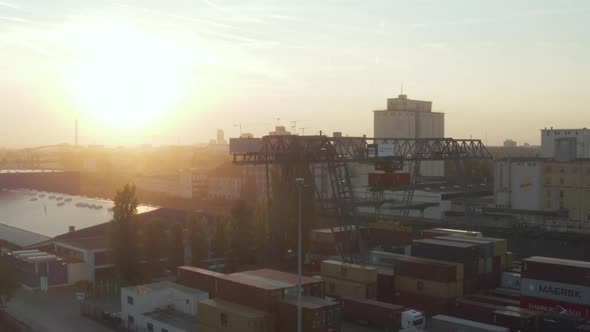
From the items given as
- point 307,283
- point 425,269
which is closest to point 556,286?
point 425,269

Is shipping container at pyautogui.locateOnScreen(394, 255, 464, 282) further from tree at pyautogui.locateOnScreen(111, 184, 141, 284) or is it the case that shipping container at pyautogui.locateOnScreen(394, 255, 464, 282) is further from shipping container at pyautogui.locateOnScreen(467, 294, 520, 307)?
tree at pyautogui.locateOnScreen(111, 184, 141, 284)

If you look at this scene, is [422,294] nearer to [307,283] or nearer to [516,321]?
[516,321]

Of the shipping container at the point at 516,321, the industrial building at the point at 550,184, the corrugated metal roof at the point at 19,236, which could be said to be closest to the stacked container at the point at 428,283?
the shipping container at the point at 516,321

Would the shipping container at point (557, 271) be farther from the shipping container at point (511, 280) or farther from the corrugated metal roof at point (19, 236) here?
the corrugated metal roof at point (19, 236)

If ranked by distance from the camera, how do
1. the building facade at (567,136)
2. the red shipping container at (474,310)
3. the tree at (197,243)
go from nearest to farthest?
1. the red shipping container at (474,310)
2. the tree at (197,243)
3. the building facade at (567,136)

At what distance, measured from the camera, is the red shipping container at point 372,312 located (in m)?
14.4

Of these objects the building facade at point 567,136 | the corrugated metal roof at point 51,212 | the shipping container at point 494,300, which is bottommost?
the shipping container at point 494,300

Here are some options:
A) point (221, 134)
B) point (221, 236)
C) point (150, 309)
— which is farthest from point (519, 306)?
point (221, 134)

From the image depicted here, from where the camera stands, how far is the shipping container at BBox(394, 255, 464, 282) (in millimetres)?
15695

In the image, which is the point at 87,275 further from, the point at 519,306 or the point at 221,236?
the point at 519,306

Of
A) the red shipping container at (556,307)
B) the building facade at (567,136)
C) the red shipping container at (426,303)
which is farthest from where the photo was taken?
the building facade at (567,136)

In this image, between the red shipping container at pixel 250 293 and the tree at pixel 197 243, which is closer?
the red shipping container at pixel 250 293

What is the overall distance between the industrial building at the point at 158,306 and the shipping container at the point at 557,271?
333 inches

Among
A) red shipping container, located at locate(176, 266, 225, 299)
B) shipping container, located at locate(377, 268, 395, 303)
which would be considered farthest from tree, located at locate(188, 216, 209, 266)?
shipping container, located at locate(377, 268, 395, 303)
